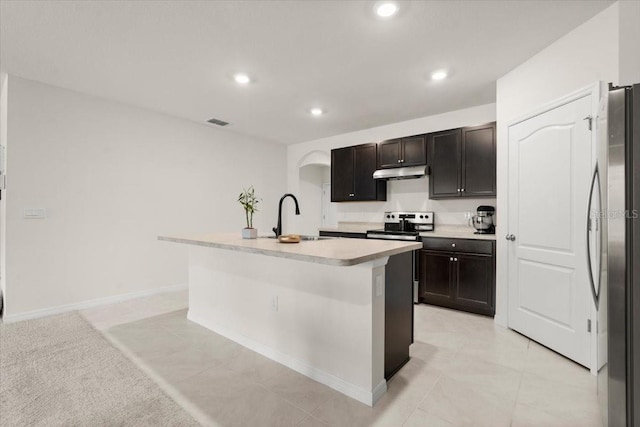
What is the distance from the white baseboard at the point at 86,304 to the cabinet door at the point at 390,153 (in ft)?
11.8

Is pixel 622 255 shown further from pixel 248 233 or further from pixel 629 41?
pixel 248 233

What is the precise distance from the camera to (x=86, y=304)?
3.68 meters

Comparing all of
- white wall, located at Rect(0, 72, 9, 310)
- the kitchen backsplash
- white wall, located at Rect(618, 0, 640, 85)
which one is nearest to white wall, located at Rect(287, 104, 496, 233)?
the kitchen backsplash

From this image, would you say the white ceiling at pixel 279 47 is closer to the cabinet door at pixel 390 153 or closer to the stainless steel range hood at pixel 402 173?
the cabinet door at pixel 390 153

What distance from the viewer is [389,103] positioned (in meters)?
3.93

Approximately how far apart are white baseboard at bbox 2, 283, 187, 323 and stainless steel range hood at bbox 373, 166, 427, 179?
3.43 metres

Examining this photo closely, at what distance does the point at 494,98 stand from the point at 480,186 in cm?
108

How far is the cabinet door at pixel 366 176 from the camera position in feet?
15.8

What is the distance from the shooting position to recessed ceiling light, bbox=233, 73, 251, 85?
10.4ft

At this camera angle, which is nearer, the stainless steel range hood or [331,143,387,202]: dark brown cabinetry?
the stainless steel range hood

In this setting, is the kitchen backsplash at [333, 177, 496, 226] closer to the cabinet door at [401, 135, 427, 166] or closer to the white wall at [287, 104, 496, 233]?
the white wall at [287, 104, 496, 233]

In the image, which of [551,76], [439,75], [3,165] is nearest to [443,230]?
[439,75]

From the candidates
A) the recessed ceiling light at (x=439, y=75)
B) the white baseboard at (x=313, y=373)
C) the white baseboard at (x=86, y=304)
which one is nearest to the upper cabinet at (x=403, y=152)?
the recessed ceiling light at (x=439, y=75)

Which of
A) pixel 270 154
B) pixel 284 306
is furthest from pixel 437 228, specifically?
pixel 270 154
